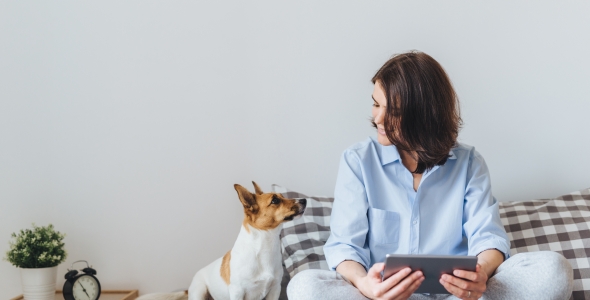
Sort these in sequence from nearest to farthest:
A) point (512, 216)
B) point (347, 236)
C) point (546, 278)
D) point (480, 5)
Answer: point (546, 278) → point (347, 236) → point (512, 216) → point (480, 5)

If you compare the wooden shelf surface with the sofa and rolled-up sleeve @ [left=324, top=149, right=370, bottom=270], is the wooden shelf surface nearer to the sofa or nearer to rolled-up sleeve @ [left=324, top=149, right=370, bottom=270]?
the sofa

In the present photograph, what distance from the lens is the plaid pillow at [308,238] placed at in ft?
5.58

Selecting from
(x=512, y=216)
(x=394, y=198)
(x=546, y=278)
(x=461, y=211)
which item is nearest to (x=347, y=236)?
(x=394, y=198)

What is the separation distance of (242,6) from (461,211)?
1041mm

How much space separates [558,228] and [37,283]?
159cm

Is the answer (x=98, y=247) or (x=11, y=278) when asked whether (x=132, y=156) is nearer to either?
(x=98, y=247)

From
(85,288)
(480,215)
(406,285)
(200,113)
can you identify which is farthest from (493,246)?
(85,288)

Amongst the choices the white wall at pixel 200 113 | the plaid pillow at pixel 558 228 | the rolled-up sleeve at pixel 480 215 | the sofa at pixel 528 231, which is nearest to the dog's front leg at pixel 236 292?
the sofa at pixel 528 231

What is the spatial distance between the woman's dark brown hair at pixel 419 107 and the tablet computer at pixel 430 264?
0.35 metres

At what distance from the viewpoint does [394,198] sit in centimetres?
146

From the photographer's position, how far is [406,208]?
144 centimetres

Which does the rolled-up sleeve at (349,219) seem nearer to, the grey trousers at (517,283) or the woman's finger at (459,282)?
the grey trousers at (517,283)

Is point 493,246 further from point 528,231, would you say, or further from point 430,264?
point 528,231

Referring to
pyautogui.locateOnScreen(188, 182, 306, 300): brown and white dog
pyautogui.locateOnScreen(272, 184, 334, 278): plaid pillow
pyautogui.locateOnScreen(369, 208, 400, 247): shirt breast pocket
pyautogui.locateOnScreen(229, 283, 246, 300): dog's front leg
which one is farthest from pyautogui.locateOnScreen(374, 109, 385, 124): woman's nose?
pyautogui.locateOnScreen(229, 283, 246, 300): dog's front leg
